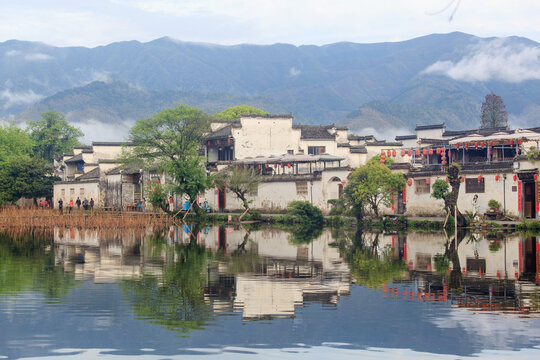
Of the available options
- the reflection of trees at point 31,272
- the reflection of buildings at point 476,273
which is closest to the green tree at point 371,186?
the reflection of buildings at point 476,273

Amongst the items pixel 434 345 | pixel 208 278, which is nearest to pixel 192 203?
pixel 208 278

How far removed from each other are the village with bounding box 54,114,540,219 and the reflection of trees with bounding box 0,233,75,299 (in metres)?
22.8

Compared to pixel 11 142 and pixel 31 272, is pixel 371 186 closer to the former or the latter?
pixel 31 272

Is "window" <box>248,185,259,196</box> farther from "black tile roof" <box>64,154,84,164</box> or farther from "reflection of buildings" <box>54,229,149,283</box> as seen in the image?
"black tile roof" <box>64,154,84,164</box>

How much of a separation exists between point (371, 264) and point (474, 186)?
20.6m

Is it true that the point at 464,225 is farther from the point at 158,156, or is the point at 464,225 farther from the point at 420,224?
the point at 158,156

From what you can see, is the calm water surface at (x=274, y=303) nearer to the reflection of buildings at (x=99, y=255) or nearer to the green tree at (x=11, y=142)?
the reflection of buildings at (x=99, y=255)

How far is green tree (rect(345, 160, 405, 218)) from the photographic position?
43625 mm

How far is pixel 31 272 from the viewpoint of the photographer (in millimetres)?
21953

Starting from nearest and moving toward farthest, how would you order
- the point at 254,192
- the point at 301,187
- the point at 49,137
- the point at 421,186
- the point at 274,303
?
the point at 274,303 < the point at 421,186 < the point at 301,187 < the point at 254,192 < the point at 49,137

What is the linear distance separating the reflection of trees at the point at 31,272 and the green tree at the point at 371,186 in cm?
1900

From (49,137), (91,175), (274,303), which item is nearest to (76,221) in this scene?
(91,175)

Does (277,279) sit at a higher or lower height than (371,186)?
lower

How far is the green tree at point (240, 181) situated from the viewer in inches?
2028
